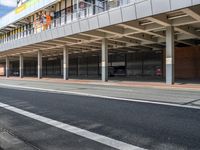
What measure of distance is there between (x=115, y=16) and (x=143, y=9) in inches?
133

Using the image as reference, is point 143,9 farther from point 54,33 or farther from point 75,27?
point 54,33

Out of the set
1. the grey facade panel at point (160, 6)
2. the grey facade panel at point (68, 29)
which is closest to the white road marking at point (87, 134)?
the grey facade panel at point (160, 6)

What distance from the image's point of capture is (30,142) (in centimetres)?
561

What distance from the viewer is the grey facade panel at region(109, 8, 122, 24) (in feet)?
73.7

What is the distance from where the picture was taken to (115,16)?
22.9m

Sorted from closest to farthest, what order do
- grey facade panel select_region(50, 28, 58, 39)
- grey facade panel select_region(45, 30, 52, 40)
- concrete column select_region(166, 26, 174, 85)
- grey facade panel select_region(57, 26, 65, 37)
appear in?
concrete column select_region(166, 26, 174, 85)
grey facade panel select_region(57, 26, 65, 37)
grey facade panel select_region(50, 28, 58, 39)
grey facade panel select_region(45, 30, 52, 40)

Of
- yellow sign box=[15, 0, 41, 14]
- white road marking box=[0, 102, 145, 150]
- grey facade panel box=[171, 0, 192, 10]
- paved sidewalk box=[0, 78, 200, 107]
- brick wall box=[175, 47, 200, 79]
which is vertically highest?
yellow sign box=[15, 0, 41, 14]

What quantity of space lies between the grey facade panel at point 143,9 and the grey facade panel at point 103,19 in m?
3.81

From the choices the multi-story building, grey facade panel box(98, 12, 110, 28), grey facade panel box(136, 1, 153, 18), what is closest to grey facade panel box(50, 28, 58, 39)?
the multi-story building

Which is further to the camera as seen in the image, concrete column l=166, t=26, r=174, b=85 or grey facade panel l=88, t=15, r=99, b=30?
grey facade panel l=88, t=15, r=99, b=30

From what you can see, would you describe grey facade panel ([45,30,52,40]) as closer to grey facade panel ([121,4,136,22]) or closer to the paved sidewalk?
the paved sidewalk

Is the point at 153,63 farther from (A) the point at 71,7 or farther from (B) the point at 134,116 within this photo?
(B) the point at 134,116

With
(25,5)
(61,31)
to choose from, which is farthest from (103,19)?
(25,5)

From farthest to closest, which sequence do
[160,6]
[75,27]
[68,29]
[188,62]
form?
[188,62], [68,29], [75,27], [160,6]
